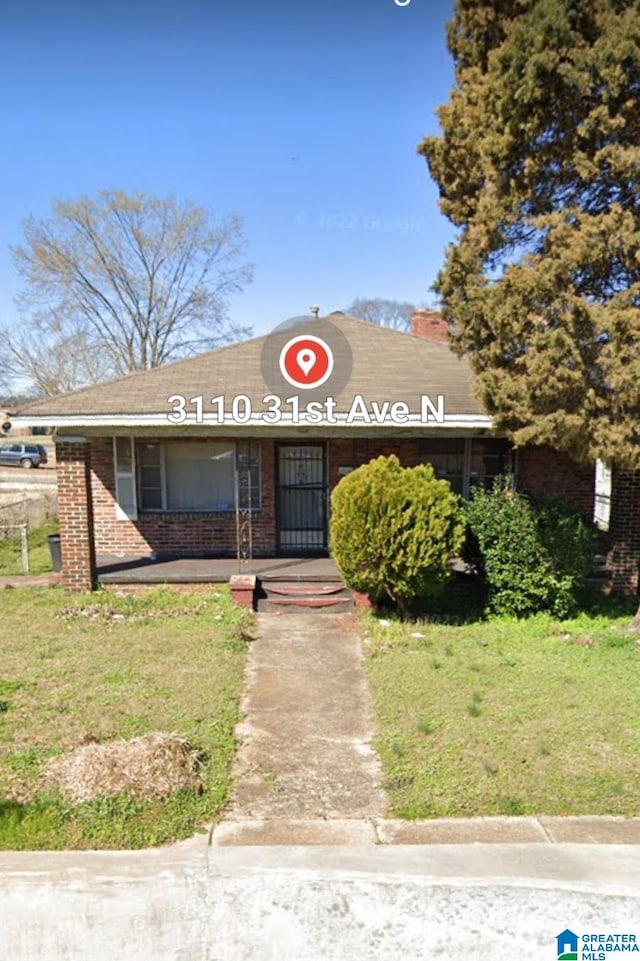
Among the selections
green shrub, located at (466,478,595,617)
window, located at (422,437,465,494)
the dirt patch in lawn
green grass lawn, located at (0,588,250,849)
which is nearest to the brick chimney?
window, located at (422,437,465,494)

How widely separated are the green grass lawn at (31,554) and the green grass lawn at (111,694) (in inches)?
68.9

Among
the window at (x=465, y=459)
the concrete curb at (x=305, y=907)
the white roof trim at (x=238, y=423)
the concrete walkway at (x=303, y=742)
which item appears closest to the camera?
the concrete curb at (x=305, y=907)

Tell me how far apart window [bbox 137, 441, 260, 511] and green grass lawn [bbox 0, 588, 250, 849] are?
1.93 m

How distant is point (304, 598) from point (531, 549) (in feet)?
9.98

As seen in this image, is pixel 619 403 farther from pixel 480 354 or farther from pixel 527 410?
pixel 480 354

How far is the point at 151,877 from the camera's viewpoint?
10.1 ft

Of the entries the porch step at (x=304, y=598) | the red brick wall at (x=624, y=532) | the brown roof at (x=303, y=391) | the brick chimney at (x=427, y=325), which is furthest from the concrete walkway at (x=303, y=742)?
the brick chimney at (x=427, y=325)

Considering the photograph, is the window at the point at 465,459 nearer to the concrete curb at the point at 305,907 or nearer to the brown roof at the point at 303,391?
the brown roof at the point at 303,391

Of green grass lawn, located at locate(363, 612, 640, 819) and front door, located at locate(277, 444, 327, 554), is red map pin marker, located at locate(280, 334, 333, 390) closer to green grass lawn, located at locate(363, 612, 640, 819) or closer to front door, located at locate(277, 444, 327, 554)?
front door, located at locate(277, 444, 327, 554)

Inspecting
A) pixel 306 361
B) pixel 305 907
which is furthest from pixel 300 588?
pixel 305 907

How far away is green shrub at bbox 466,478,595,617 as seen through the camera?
7277mm

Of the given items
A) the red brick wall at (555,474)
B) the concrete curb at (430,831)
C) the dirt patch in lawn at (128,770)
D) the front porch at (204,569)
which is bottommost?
the concrete curb at (430,831)

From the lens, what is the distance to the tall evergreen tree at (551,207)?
532 cm

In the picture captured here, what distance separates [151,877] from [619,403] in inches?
218
